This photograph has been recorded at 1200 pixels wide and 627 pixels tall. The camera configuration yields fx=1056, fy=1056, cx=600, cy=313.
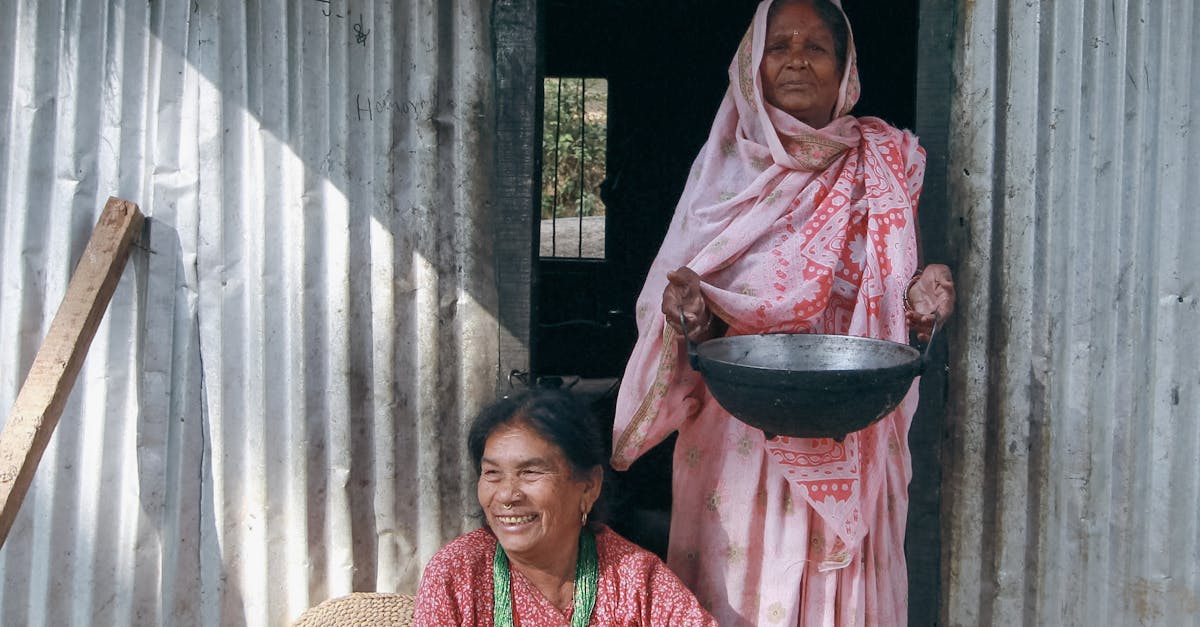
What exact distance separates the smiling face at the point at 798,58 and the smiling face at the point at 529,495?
1.08 m

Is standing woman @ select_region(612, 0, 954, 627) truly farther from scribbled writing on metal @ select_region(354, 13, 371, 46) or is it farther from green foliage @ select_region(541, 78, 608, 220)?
green foliage @ select_region(541, 78, 608, 220)

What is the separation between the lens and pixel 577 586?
8.41 feet

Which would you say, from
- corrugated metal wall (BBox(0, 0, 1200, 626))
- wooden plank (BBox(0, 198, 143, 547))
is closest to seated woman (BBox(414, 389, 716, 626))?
corrugated metal wall (BBox(0, 0, 1200, 626))

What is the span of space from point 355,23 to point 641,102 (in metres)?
3.76

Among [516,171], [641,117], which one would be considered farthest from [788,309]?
[641,117]

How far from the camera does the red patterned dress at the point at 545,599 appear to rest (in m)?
2.50

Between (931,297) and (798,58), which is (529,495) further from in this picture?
(798,58)

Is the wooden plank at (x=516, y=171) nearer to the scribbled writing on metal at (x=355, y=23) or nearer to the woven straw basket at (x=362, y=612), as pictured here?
the scribbled writing on metal at (x=355, y=23)

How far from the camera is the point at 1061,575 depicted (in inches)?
113

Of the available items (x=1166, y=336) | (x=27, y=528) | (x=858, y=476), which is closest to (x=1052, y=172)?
(x=1166, y=336)

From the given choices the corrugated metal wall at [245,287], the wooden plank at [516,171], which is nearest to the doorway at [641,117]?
the wooden plank at [516,171]

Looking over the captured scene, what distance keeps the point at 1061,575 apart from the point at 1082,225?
3.11ft

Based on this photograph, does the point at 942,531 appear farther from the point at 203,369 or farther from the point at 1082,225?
the point at 203,369

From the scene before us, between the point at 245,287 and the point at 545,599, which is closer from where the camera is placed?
the point at 545,599
